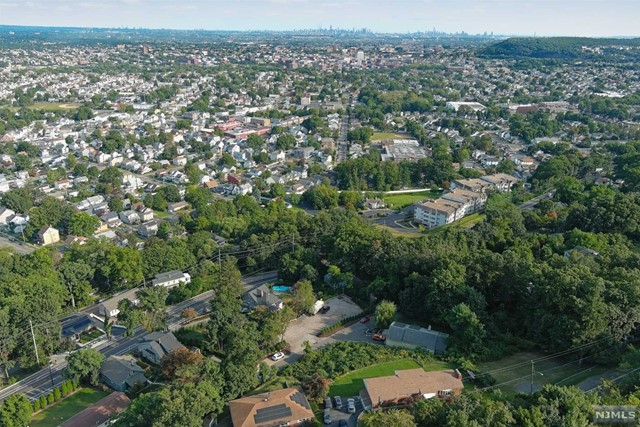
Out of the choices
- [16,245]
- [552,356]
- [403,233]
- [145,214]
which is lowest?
[16,245]

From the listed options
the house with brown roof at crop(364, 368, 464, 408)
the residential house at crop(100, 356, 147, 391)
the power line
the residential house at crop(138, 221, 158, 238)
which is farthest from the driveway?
the residential house at crop(138, 221, 158, 238)

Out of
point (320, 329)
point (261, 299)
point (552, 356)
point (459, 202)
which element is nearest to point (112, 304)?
point (261, 299)

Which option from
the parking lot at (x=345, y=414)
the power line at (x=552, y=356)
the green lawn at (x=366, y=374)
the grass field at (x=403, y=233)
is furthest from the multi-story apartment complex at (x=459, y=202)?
the parking lot at (x=345, y=414)

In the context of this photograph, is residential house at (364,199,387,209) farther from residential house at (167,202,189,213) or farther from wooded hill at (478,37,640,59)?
wooded hill at (478,37,640,59)

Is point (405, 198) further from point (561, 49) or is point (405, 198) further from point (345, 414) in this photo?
point (561, 49)

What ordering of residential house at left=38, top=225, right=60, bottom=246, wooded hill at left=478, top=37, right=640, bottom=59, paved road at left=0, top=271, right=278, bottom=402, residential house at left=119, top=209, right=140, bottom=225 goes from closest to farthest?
paved road at left=0, top=271, right=278, bottom=402 → residential house at left=38, top=225, right=60, bottom=246 → residential house at left=119, top=209, right=140, bottom=225 → wooded hill at left=478, top=37, right=640, bottom=59

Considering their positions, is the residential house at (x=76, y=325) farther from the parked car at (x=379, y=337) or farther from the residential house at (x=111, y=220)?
the residential house at (x=111, y=220)
